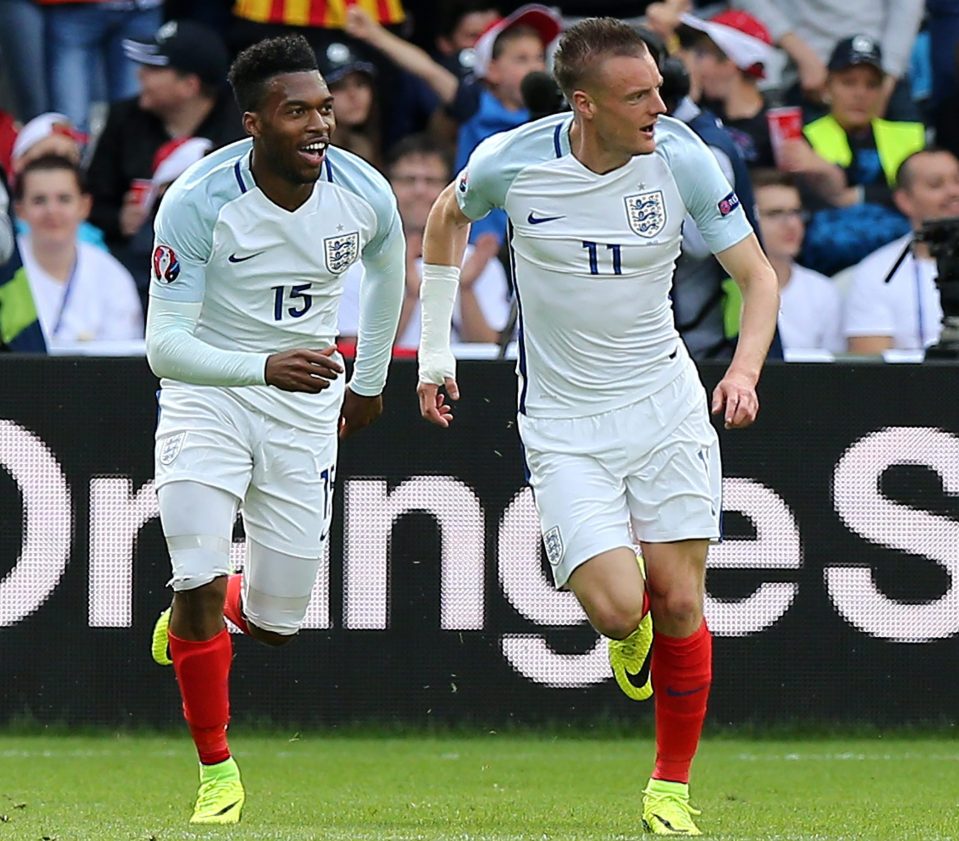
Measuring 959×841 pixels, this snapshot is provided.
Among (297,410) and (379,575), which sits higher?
(297,410)

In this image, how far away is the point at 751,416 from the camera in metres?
5.82

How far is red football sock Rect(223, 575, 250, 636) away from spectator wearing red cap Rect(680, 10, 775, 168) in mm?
5097

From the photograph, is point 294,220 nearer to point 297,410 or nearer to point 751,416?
point 297,410

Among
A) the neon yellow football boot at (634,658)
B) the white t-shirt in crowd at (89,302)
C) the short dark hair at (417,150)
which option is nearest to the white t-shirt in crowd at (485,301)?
the short dark hair at (417,150)

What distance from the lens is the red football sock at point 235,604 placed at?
23.7 feet

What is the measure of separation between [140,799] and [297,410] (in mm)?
1473

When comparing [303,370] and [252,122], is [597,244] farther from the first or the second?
[252,122]

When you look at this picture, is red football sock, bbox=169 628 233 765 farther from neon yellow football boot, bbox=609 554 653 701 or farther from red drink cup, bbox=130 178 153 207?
red drink cup, bbox=130 178 153 207

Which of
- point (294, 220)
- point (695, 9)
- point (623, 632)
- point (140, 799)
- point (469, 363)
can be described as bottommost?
point (140, 799)

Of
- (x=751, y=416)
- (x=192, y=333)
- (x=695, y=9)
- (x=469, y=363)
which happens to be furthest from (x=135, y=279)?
(x=751, y=416)

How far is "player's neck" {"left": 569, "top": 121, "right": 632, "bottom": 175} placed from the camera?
6303 mm

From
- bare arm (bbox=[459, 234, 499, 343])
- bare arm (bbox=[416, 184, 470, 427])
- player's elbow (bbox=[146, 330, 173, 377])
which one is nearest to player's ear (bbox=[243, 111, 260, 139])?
bare arm (bbox=[416, 184, 470, 427])

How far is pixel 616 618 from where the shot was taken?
627 cm

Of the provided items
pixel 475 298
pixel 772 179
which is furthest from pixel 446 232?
pixel 772 179
